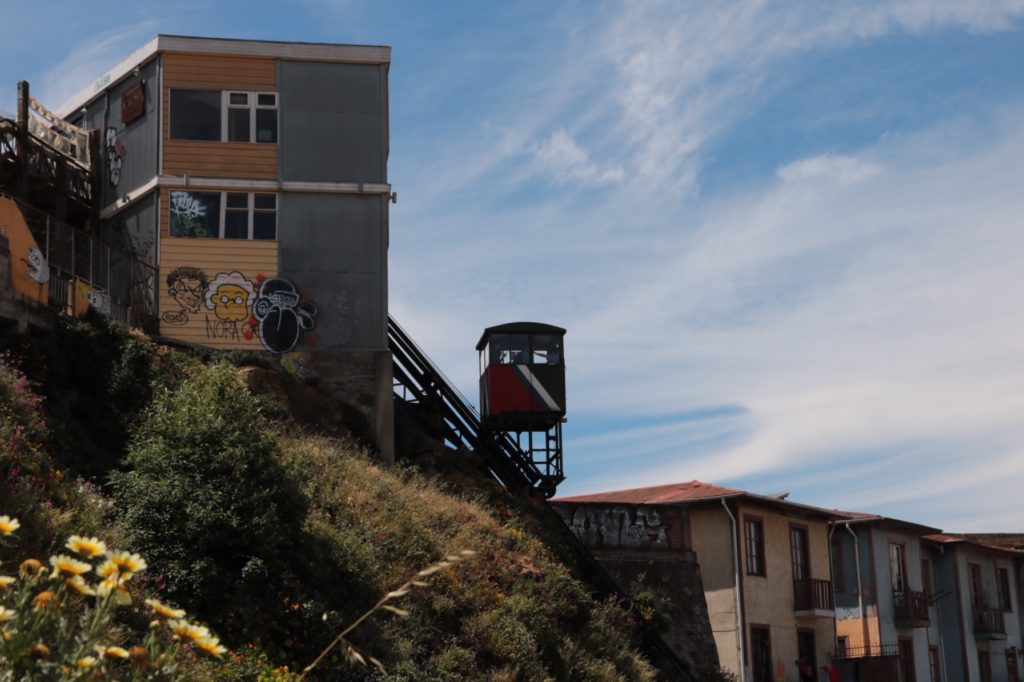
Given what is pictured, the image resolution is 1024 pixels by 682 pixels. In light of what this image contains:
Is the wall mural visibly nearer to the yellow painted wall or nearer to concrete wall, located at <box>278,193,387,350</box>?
concrete wall, located at <box>278,193,387,350</box>

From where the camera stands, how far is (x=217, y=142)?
30656 millimetres

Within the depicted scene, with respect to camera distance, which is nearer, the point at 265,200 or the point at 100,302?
the point at 100,302

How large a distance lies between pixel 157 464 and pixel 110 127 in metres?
15.7

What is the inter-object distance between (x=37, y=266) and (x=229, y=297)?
6.37 meters

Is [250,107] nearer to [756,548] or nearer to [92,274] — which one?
[92,274]

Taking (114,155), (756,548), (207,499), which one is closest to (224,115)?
(114,155)

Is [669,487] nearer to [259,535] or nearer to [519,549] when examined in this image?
[519,549]

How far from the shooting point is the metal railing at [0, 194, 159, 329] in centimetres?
2477

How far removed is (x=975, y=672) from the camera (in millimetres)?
45188

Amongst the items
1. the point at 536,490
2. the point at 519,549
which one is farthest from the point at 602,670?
the point at 536,490

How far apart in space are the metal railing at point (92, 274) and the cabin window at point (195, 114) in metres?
3.30

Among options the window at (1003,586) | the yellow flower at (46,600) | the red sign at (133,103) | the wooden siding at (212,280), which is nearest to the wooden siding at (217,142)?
the red sign at (133,103)

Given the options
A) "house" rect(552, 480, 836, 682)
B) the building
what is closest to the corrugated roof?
"house" rect(552, 480, 836, 682)

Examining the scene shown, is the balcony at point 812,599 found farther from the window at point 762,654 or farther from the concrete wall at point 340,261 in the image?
the concrete wall at point 340,261
